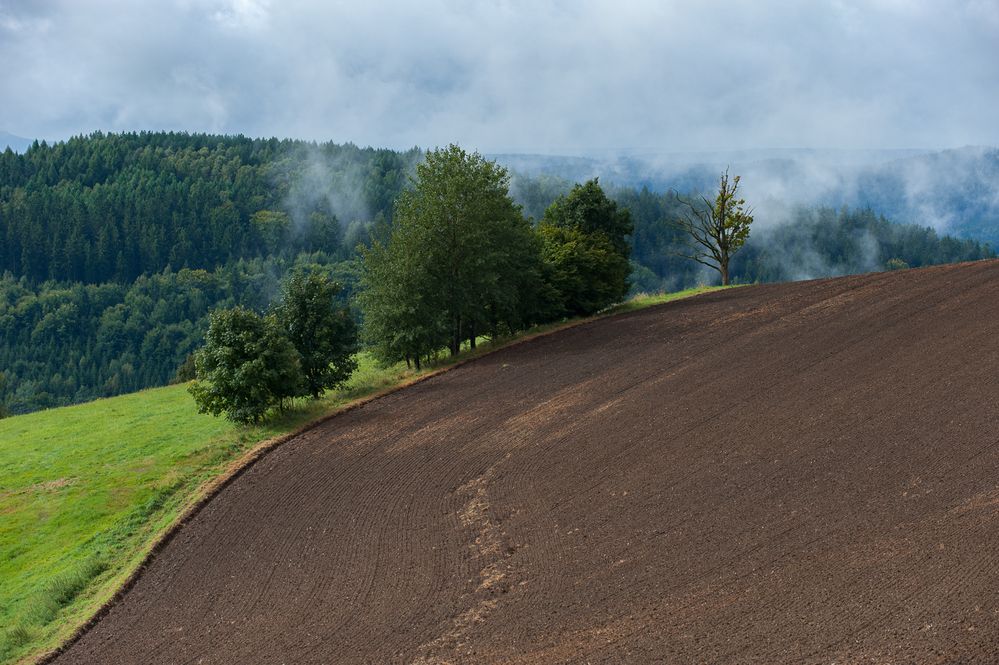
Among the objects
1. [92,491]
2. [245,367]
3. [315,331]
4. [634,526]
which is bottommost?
[634,526]

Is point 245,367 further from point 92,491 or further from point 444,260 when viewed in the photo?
point 444,260

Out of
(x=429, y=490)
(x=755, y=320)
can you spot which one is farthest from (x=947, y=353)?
Result: (x=429, y=490)

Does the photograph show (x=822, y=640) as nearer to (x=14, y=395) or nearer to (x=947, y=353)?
(x=947, y=353)

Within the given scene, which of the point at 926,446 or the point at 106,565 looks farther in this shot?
the point at 106,565

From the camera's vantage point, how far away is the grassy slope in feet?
81.6

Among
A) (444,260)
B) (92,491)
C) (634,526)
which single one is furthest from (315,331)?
(634,526)

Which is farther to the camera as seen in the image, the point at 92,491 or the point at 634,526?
the point at 92,491

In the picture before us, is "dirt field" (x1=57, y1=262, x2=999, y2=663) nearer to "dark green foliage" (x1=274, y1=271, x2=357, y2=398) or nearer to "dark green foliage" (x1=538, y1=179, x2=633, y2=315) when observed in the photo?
"dark green foliage" (x1=274, y1=271, x2=357, y2=398)

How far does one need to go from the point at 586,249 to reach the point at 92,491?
32242mm

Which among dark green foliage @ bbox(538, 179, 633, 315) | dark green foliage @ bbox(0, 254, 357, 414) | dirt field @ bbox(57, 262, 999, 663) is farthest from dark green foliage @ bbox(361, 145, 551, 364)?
dark green foliage @ bbox(0, 254, 357, 414)

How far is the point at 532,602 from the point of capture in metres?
19.3

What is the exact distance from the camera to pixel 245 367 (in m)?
36.4

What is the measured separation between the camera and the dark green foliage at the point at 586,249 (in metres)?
53.8

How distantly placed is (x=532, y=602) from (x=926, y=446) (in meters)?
12.2
